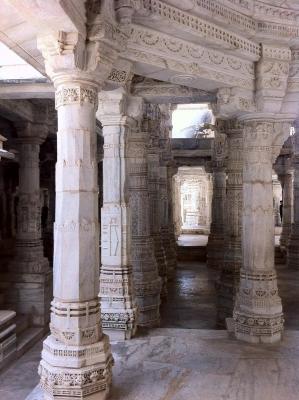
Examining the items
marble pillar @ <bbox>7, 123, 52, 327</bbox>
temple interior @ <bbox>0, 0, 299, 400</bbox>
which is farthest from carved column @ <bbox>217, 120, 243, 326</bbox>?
marble pillar @ <bbox>7, 123, 52, 327</bbox>

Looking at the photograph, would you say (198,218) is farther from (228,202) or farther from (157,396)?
(157,396)

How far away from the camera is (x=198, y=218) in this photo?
2778 centimetres

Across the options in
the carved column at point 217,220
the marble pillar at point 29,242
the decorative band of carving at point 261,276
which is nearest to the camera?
the decorative band of carving at point 261,276

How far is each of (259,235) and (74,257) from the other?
262 cm

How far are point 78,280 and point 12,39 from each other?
206cm

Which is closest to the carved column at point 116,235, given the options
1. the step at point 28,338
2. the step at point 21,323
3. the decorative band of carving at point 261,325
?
the decorative band of carving at point 261,325

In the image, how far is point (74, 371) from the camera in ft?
11.4

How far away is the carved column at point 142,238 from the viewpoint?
7.37 meters

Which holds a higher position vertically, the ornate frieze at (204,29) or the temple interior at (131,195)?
the ornate frieze at (204,29)

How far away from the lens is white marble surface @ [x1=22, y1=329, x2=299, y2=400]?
393cm

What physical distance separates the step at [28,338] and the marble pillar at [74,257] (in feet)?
12.4

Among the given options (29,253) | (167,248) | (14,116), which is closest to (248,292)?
Answer: (29,253)

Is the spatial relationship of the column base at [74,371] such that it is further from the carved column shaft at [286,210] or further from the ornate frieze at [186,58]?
the carved column shaft at [286,210]

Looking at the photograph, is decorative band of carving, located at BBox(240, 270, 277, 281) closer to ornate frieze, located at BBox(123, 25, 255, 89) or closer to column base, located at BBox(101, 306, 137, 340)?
column base, located at BBox(101, 306, 137, 340)
